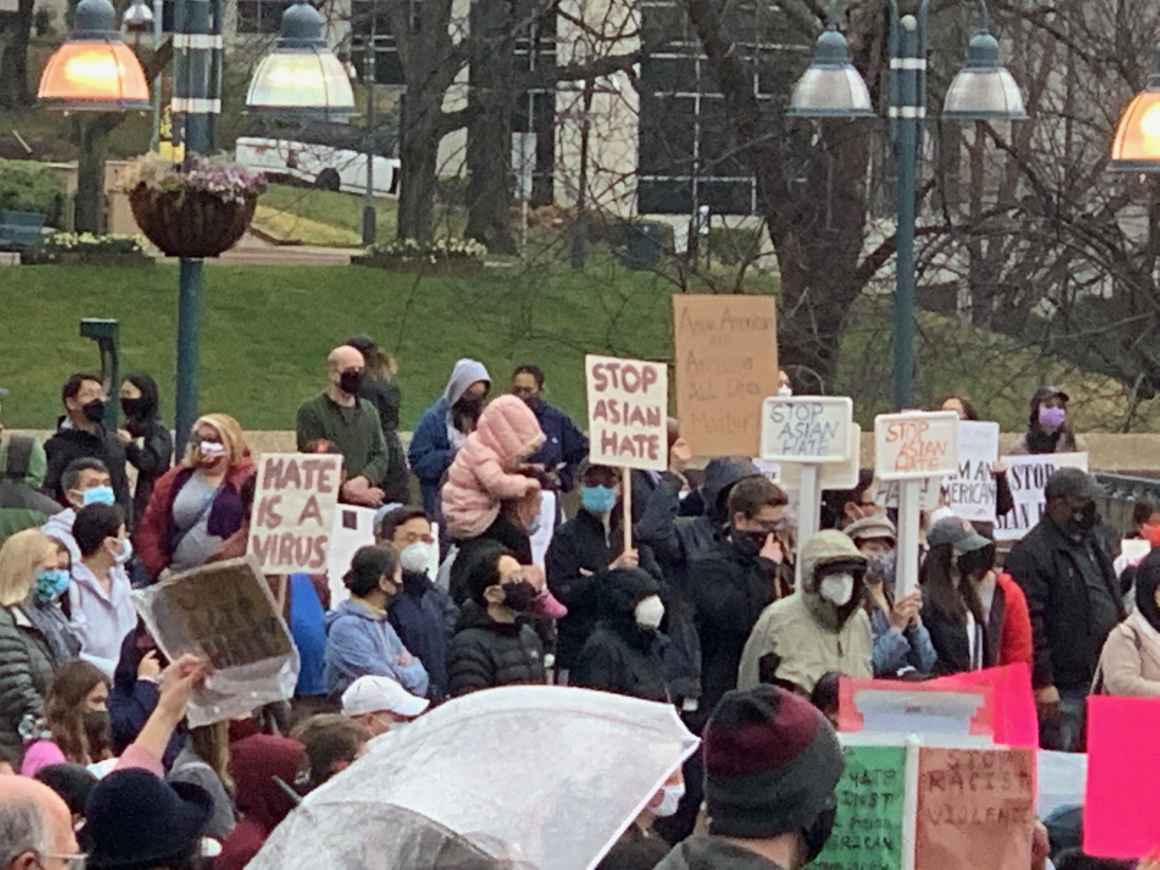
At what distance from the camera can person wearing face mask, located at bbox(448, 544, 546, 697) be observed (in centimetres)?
973

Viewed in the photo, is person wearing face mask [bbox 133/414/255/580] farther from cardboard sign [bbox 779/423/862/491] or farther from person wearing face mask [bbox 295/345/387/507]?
person wearing face mask [bbox 295/345/387/507]

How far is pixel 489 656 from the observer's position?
9.76 m

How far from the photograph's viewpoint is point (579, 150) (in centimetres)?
2262

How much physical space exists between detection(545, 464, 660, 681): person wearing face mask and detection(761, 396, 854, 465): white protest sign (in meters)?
0.66

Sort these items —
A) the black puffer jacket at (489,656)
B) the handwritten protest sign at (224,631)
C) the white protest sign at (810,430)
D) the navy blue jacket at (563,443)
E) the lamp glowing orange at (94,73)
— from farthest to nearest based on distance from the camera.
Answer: the navy blue jacket at (563,443) < the lamp glowing orange at (94,73) < the white protest sign at (810,430) < the black puffer jacket at (489,656) < the handwritten protest sign at (224,631)

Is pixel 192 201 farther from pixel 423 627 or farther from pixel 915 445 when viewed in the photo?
pixel 423 627

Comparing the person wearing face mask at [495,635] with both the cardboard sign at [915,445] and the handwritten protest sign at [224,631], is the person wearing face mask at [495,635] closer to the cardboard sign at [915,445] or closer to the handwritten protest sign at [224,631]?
the handwritten protest sign at [224,631]

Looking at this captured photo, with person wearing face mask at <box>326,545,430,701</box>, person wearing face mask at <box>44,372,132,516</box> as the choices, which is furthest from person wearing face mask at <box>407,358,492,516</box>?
person wearing face mask at <box>326,545,430,701</box>

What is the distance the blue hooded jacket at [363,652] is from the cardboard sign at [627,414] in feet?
7.96

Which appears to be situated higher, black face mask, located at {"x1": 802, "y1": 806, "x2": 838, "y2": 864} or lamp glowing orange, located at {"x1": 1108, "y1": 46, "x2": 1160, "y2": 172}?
lamp glowing orange, located at {"x1": 1108, "y1": 46, "x2": 1160, "y2": 172}

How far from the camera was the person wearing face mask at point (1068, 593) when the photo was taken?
12.0m

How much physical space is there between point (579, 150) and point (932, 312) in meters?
3.01

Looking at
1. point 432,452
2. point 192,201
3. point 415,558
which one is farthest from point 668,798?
point 432,452

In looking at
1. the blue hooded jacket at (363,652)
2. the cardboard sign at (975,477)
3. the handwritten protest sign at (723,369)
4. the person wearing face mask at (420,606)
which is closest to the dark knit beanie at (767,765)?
the blue hooded jacket at (363,652)
